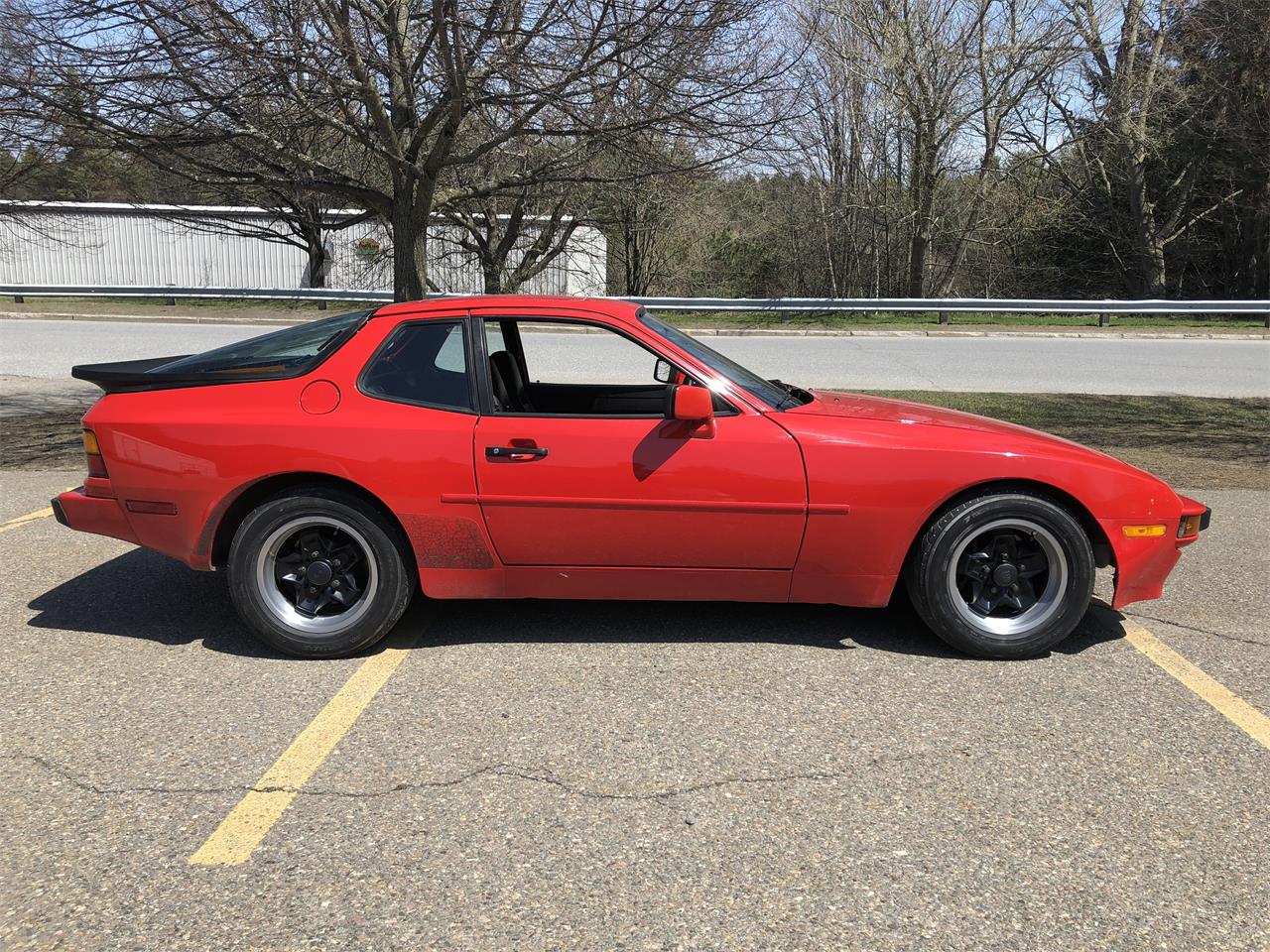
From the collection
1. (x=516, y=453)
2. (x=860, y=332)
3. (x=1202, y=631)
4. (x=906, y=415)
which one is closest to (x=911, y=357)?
(x=860, y=332)

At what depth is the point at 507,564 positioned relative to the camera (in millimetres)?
4102

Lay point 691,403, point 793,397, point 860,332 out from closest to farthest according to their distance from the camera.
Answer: point 691,403 → point 793,397 → point 860,332

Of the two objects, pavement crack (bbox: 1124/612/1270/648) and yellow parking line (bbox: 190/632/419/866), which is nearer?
yellow parking line (bbox: 190/632/419/866)

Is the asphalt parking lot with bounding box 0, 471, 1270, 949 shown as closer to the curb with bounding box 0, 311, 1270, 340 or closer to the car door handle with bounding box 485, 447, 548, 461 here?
the car door handle with bounding box 485, 447, 548, 461

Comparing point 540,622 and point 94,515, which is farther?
point 540,622

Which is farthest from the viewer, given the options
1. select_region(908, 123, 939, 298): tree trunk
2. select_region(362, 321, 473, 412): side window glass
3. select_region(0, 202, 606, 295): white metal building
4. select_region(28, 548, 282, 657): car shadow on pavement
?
select_region(0, 202, 606, 295): white metal building

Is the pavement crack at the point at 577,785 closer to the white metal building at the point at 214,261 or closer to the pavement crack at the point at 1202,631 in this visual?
the pavement crack at the point at 1202,631

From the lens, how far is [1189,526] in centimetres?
419

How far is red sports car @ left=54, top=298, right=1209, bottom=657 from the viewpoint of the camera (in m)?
3.97

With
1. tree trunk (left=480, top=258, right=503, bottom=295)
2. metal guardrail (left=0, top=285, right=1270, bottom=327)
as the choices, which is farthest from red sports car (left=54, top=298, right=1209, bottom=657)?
tree trunk (left=480, top=258, right=503, bottom=295)

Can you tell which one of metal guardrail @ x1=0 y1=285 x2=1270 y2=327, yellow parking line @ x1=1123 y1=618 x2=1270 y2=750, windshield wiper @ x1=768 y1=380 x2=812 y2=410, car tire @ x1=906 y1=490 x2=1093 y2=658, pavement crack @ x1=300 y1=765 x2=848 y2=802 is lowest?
pavement crack @ x1=300 y1=765 x2=848 y2=802

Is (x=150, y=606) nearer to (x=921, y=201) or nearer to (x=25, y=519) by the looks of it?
(x=25, y=519)

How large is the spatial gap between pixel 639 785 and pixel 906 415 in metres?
2.15

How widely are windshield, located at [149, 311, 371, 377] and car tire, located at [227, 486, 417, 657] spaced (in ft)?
1.84
